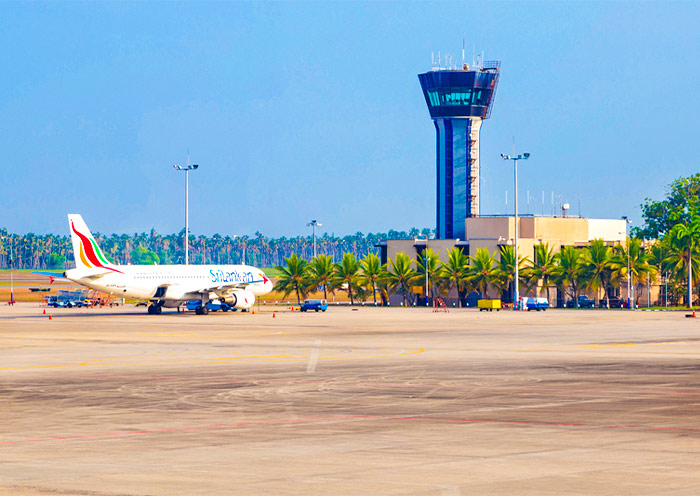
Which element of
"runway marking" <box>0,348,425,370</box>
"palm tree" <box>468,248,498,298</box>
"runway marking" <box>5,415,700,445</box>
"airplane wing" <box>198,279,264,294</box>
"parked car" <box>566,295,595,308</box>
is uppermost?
"palm tree" <box>468,248,498,298</box>

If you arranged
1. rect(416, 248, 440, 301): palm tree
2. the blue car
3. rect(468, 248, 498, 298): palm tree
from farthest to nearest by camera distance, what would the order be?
rect(416, 248, 440, 301): palm tree < rect(468, 248, 498, 298): palm tree < the blue car

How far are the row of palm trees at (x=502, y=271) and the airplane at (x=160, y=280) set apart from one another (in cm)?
3273

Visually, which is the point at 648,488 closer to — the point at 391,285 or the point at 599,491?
the point at 599,491

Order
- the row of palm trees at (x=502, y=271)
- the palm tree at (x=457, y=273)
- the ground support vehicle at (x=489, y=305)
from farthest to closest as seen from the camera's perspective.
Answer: the palm tree at (x=457, y=273) → the row of palm trees at (x=502, y=271) → the ground support vehicle at (x=489, y=305)

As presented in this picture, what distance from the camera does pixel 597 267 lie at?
12444 cm

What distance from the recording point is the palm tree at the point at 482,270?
12600cm

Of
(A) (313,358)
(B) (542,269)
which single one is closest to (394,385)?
(A) (313,358)

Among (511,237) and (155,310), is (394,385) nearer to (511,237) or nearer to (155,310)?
(155,310)

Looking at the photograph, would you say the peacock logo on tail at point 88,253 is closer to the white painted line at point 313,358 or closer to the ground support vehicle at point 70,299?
the ground support vehicle at point 70,299

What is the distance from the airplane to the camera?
89.6m

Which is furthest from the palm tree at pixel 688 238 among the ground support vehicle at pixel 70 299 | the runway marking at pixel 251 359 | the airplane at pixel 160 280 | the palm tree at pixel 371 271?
the runway marking at pixel 251 359

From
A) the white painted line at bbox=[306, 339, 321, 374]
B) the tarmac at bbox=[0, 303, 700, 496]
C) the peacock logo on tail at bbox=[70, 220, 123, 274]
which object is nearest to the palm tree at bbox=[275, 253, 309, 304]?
the peacock logo on tail at bbox=[70, 220, 123, 274]

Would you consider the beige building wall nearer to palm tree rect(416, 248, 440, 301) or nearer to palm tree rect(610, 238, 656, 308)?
palm tree rect(416, 248, 440, 301)

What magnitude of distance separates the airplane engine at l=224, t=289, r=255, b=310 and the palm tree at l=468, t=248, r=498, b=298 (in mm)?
36763
